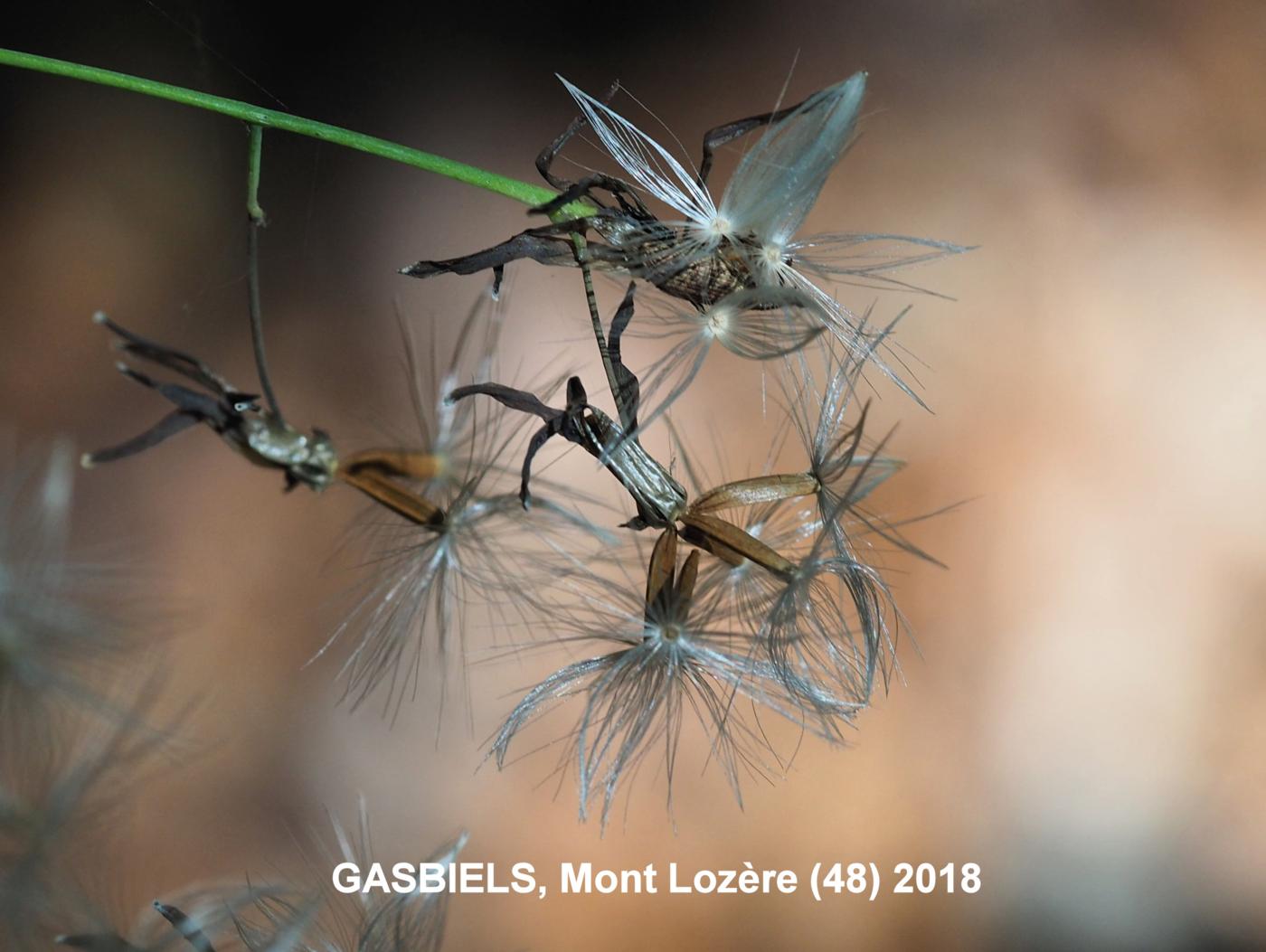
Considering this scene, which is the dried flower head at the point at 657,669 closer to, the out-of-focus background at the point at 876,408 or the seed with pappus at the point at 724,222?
the seed with pappus at the point at 724,222

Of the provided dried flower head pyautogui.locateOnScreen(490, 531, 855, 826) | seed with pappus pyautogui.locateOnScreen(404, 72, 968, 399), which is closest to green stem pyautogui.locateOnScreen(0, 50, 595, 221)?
seed with pappus pyautogui.locateOnScreen(404, 72, 968, 399)

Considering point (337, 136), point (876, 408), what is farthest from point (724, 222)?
point (876, 408)

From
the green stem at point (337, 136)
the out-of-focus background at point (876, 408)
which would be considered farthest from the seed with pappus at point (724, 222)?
the out-of-focus background at point (876, 408)

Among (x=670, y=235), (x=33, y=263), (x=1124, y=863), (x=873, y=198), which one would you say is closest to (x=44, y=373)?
(x=33, y=263)

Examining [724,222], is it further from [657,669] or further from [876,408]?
[876,408]

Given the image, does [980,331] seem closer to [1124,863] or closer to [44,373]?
[1124,863]

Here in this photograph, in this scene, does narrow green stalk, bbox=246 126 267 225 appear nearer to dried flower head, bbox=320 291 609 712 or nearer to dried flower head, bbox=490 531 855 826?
dried flower head, bbox=320 291 609 712
